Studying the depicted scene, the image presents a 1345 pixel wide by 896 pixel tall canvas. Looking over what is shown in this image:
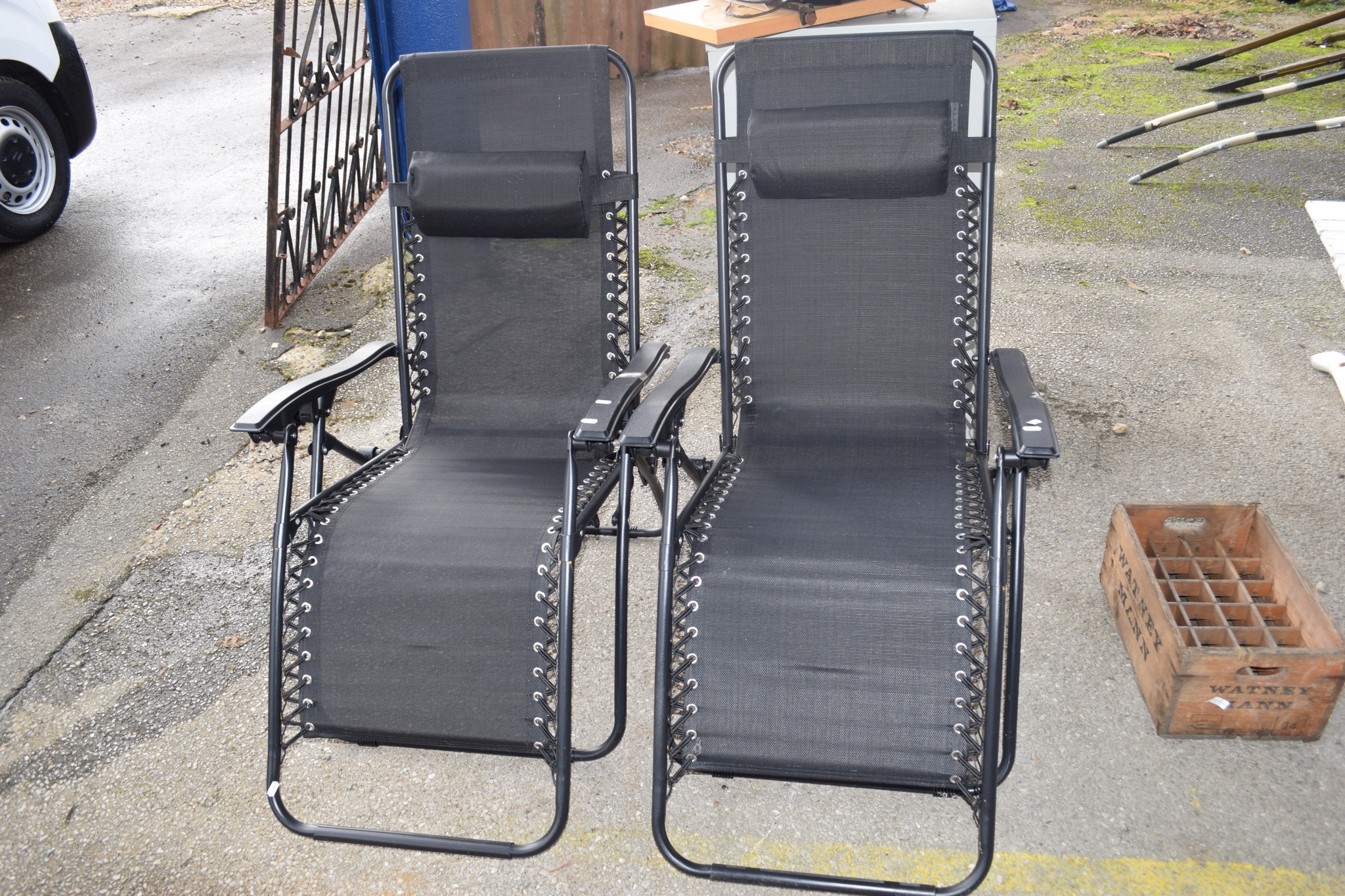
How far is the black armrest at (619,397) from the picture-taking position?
203 cm

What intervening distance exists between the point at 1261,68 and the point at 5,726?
8470mm

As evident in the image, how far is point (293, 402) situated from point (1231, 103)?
4.78 m

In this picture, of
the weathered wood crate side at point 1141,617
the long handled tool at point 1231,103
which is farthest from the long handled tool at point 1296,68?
the weathered wood crate side at point 1141,617

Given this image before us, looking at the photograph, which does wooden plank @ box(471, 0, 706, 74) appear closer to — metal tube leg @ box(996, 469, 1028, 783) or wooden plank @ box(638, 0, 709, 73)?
wooden plank @ box(638, 0, 709, 73)

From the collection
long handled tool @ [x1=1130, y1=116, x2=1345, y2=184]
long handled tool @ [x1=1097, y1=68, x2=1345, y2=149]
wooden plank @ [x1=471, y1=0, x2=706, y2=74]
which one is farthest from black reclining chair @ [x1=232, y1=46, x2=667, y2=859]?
wooden plank @ [x1=471, y1=0, x2=706, y2=74]

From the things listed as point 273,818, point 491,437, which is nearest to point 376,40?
point 491,437

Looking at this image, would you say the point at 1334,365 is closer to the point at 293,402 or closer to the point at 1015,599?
the point at 1015,599

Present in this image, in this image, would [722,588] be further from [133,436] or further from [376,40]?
[376,40]

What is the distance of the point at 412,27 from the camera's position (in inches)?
185

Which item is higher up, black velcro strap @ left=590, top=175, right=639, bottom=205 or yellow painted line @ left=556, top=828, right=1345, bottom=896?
black velcro strap @ left=590, top=175, right=639, bottom=205

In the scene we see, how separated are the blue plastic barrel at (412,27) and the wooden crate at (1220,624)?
11.9 feet

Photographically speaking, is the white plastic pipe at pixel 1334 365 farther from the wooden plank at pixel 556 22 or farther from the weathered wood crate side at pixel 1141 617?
the wooden plank at pixel 556 22

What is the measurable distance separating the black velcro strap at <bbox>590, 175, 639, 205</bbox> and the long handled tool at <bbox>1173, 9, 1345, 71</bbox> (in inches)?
→ 190

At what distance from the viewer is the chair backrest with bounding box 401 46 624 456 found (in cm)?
250
